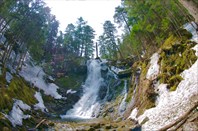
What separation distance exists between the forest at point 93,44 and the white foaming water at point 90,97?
3.83ft

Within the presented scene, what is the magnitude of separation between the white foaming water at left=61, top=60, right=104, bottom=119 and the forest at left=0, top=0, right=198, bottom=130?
46.0 inches

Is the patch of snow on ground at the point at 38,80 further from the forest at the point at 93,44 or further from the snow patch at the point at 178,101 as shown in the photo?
the snow patch at the point at 178,101

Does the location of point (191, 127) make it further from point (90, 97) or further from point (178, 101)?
point (90, 97)

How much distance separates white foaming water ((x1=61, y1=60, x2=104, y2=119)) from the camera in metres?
32.1

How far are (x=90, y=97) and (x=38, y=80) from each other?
32.3 ft

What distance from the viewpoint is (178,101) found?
39.3 ft

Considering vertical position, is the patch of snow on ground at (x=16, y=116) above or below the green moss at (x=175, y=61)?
below

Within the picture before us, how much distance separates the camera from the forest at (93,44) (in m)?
17.5

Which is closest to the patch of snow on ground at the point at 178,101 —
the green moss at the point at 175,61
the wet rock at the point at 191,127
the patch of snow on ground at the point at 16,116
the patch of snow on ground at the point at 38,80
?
the green moss at the point at 175,61

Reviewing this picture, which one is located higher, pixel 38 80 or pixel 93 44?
pixel 93 44

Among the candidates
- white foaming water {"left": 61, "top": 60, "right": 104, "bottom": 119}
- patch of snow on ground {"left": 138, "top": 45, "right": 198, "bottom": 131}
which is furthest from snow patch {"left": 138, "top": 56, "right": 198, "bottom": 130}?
white foaming water {"left": 61, "top": 60, "right": 104, "bottom": 119}

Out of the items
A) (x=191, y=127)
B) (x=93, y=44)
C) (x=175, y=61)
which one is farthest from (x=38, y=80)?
(x=191, y=127)

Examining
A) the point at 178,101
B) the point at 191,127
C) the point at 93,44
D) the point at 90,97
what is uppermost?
the point at 93,44

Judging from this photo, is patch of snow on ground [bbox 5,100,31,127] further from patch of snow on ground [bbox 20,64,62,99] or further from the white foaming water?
patch of snow on ground [bbox 20,64,62,99]
